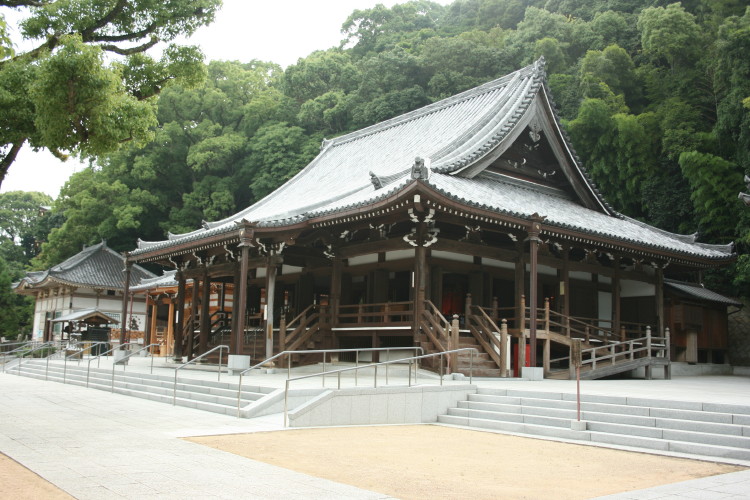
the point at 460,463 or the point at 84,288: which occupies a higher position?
the point at 84,288

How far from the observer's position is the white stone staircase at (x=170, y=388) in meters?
12.5

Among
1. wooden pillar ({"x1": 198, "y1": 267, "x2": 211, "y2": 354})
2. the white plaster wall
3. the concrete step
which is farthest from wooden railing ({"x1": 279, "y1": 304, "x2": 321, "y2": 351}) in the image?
the white plaster wall

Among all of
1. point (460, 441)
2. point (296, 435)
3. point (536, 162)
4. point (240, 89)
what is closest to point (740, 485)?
point (460, 441)

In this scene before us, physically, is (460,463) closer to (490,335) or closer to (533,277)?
(490,335)

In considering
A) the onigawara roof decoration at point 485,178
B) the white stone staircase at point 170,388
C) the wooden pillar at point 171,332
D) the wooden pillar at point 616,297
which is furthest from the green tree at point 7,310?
the wooden pillar at point 616,297

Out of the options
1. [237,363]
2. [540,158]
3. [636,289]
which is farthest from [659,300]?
[237,363]

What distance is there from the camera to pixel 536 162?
842 inches

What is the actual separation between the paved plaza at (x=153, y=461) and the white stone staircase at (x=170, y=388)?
28.8 inches

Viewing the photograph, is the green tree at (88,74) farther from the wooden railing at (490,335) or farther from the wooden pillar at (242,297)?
the wooden railing at (490,335)

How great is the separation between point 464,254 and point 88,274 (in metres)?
29.9

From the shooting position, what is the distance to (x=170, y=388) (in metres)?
15.1

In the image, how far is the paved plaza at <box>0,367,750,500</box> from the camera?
5910 mm

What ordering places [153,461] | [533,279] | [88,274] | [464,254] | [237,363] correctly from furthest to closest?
[88,274], [464,254], [237,363], [533,279], [153,461]

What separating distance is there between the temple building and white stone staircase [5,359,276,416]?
219cm
